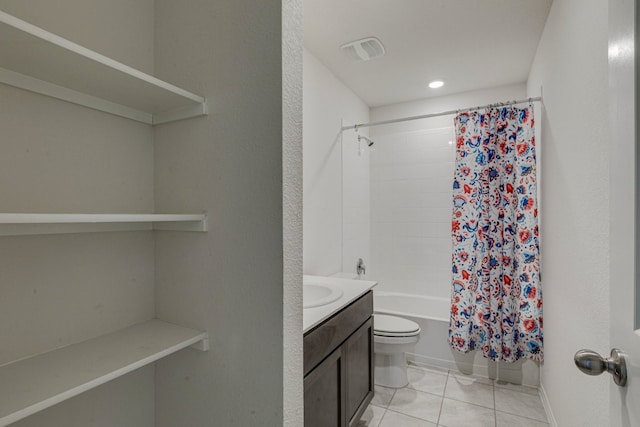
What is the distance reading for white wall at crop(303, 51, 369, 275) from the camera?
94.7 inches

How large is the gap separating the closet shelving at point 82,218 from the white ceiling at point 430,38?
1349mm

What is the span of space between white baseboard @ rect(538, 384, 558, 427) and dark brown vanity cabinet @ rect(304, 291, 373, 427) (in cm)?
108

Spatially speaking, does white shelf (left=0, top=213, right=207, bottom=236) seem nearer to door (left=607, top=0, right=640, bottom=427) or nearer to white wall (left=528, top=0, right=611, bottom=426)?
door (left=607, top=0, right=640, bottom=427)

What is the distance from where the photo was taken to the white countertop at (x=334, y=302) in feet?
4.07

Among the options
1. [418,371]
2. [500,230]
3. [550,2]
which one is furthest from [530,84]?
[418,371]

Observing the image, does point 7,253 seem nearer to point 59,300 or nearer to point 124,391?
point 59,300

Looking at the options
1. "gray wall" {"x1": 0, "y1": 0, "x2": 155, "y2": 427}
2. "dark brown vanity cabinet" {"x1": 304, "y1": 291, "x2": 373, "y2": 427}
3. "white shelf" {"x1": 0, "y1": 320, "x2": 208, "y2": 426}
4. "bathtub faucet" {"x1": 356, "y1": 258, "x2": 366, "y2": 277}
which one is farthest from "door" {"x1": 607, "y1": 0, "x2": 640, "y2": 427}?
"bathtub faucet" {"x1": 356, "y1": 258, "x2": 366, "y2": 277}

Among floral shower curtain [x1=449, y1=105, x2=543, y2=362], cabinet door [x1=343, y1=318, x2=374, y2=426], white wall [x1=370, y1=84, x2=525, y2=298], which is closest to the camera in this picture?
cabinet door [x1=343, y1=318, x2=374, y2=426]

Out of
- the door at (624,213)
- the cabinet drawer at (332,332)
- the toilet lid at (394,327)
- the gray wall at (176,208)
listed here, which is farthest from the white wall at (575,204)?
the gray wall at (176,208)

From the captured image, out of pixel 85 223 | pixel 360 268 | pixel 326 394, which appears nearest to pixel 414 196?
pixel 360 268

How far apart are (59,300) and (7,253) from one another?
175 mm

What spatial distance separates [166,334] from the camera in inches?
38.5

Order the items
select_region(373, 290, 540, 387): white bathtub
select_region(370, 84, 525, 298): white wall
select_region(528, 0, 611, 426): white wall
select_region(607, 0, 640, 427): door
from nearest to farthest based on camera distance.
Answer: select_region(607, 0, 640, 427): door → select_region(528, 0, 611, 426): white wall → select_region(373, 290, 540, 387): white bathtub → select_region(370, 84, 525, 298): white wall

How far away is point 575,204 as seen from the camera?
4.64 feet
